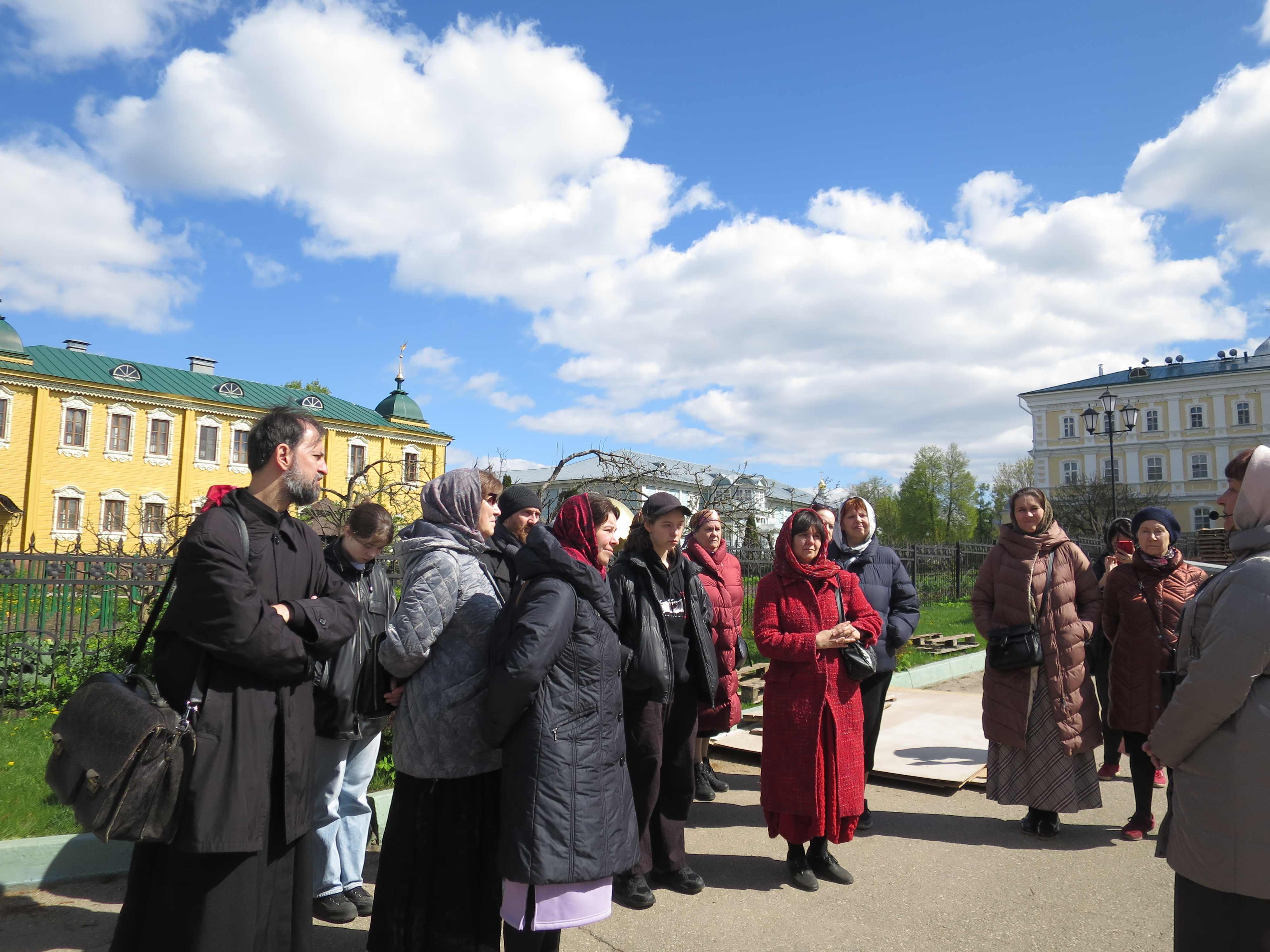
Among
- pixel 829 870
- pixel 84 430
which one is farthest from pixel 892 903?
pixel 84 430

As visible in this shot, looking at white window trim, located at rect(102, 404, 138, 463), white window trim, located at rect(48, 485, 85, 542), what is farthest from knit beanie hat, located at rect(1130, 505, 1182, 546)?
white window trim, located at rect(102, 404, 138, 463)

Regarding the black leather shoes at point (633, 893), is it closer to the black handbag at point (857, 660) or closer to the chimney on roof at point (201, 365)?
the black handbag at point (857, 660)

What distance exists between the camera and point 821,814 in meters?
4.17

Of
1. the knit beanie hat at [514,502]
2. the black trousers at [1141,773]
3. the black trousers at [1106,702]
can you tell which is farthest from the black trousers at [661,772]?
the black trousers at [1106,702]

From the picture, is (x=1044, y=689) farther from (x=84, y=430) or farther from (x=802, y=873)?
(x=84, y=430)

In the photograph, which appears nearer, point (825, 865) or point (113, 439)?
point (825, 865)

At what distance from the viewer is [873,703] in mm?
5234

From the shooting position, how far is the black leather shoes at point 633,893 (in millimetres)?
3975

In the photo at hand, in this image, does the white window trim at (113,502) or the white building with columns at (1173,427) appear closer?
the white window trim at (113,502)

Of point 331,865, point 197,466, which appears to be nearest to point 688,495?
point 331,865

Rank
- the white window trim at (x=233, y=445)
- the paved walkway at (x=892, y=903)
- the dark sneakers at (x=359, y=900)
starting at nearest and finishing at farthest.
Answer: the paved walkway at (x=892, y=903) → the dark sneakers at (x=359, y=900) → the white window trim at (x=233, y=445)

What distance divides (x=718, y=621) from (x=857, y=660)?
131cm

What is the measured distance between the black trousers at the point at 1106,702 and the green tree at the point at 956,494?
163 feet

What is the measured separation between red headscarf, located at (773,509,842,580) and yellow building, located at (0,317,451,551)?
25.8m
